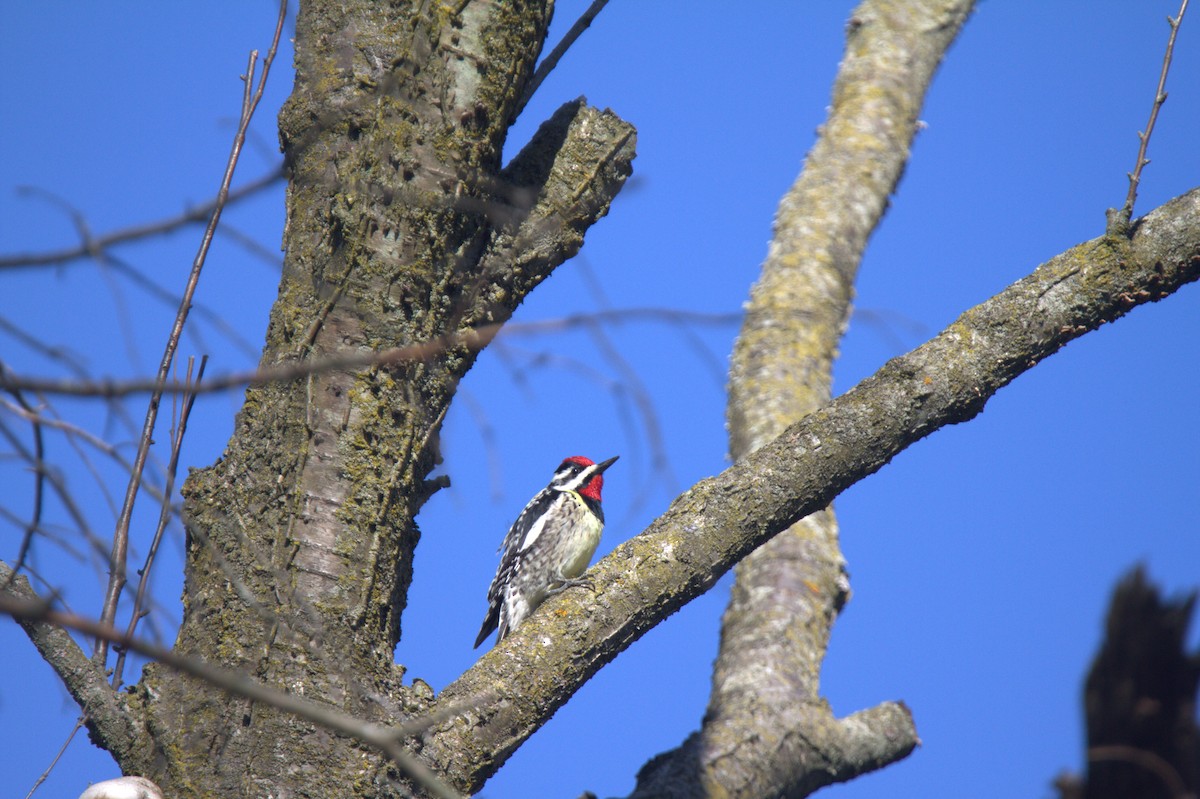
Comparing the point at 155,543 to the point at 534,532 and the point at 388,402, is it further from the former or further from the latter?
the point at 534,532

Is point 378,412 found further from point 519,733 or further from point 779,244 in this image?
point 779,244

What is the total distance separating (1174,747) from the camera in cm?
130

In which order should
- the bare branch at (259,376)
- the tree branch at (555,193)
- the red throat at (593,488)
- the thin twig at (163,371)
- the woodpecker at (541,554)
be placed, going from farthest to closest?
the red throat at (593,488) < the woodpecker at (541,554) < the tree branch at (555,193) < the thin twig at (163,371) < the bare branch at (259,376)

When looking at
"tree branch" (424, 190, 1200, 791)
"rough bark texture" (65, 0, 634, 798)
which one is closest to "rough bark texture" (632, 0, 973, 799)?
"tree branch" (424, 190, 1200, 791)

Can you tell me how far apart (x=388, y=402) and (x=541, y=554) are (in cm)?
366

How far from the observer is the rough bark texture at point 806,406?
3514 millimetres

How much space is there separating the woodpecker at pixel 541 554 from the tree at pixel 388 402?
11.1ft

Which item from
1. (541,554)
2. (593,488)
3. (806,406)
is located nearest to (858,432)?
(806,406)

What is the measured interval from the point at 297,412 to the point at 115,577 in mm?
533

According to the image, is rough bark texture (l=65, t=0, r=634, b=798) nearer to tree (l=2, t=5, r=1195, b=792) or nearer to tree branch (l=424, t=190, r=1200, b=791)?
tree (l=2, t=5, r=1195, b=792)

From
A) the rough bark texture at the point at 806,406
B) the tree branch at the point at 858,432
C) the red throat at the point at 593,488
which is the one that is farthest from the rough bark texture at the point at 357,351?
the red throat at the point at 593,488

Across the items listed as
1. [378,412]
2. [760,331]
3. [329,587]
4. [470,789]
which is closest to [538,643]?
[470,789]

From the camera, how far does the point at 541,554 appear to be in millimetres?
5938

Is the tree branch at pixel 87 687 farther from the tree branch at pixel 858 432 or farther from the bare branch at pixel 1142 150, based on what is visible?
the bare branch at pixel 1142 150
